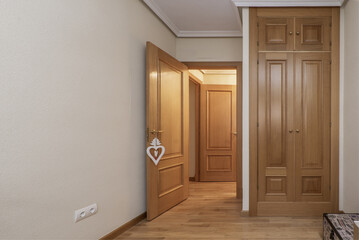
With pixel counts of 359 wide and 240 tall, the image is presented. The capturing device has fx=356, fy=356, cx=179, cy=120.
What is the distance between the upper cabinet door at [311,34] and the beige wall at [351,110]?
226mm

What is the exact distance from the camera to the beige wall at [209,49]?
5.39 meters

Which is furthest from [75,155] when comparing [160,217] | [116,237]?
[160,217]

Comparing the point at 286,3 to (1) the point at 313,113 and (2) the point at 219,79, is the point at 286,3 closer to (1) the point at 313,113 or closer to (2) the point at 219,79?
(1) the point at 313,113

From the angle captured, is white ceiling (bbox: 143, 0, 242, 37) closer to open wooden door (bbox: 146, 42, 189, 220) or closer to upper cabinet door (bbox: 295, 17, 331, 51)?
open wooden door (bbox: 146, 42, 189, 220)

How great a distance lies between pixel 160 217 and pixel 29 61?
249 cm

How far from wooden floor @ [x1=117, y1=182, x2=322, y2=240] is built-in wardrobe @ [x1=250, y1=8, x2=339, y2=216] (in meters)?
0.28

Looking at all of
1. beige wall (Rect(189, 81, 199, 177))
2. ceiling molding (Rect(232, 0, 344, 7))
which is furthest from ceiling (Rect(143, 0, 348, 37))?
beige wall (Rect(189, 81, 199, 177))

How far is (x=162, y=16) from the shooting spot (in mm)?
4555

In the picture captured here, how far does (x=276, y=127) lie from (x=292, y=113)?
24cm

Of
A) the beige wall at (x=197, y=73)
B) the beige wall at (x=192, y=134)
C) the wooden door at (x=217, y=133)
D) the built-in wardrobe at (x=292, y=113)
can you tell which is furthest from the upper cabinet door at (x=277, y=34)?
the beige wall at (x=192, y=134)

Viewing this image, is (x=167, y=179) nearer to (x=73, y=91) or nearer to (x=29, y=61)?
(x=73, y=91)

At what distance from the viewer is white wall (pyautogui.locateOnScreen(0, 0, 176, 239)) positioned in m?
2.06

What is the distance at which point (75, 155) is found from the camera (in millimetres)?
2672

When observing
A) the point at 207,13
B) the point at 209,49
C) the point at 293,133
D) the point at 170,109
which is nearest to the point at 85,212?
the point at 170,109
